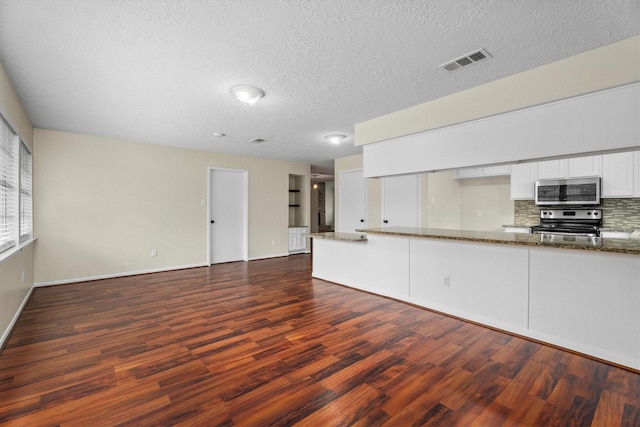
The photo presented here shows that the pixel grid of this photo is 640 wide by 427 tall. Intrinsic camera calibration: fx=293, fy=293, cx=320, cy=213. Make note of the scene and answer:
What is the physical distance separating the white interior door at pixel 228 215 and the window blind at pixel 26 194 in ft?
8.74

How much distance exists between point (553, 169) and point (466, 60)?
11.1 feet

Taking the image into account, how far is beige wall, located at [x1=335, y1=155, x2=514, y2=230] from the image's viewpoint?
5559 millimetres

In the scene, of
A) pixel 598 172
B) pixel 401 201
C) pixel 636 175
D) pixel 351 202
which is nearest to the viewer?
pixel 636 175

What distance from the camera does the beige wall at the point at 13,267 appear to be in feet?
8.39

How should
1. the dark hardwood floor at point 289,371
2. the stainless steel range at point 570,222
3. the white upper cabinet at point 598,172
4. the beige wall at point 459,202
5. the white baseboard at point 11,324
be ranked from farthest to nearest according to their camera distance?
the beige wall at point 459,202, the stainless steel range at point 570,222, the white upper cabinet at point 598,172, the white baseboard at point 11,324, the dark hardwood floor at point 289,371

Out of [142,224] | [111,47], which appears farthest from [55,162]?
[111,47]

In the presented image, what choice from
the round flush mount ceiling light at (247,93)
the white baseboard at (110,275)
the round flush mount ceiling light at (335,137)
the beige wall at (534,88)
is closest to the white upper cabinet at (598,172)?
the beige wall at (534,88)

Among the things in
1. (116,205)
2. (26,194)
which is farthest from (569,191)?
(26,194)

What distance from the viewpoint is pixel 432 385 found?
191cm

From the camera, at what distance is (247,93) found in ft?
9.71

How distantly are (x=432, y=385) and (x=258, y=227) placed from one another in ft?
17.8

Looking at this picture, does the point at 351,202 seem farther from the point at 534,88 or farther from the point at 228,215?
the point at 534,88

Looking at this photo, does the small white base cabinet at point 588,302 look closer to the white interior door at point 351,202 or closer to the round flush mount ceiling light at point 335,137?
the round flush mount ceiling light at point 335,137

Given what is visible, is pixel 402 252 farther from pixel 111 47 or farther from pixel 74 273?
pixel 74 273
